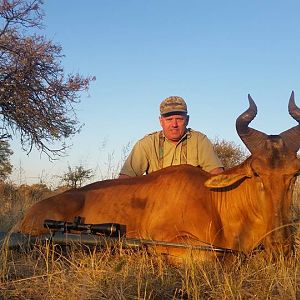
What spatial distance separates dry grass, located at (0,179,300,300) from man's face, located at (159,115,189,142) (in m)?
2.82

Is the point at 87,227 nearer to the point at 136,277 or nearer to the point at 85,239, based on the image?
the point at 85,239

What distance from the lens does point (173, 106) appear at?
748 cm

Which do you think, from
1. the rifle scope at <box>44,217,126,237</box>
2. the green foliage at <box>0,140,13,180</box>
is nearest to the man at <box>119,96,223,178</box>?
the rifle scope at <box>44,217,126,237</box>

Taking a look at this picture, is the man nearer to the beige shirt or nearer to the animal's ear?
the beige shirt

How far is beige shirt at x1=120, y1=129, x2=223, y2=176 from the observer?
749cm

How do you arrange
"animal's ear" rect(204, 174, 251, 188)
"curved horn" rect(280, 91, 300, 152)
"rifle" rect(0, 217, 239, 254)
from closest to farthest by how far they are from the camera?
1. "rifle" rect(0, 217, 239, 254)
2. "curved horn" rect(280, 91, 300, 152)
3. "animal's ear" rect(204, 174, 251, 188)

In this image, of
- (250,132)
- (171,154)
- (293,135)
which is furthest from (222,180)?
(171,154)

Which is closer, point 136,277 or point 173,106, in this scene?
point 136,277

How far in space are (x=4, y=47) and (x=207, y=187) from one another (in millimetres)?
12675

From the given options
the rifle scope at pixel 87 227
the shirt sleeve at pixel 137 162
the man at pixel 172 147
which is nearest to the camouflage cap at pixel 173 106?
the man at pixel 172 147

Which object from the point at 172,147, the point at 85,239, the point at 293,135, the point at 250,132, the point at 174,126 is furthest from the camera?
the point at 172,147

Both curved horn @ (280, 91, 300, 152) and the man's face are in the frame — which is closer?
curved horn @ (280, 91, 300, 152)

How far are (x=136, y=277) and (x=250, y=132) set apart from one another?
206 cm

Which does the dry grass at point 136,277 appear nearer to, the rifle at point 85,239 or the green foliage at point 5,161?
the rifle at point 85,239
